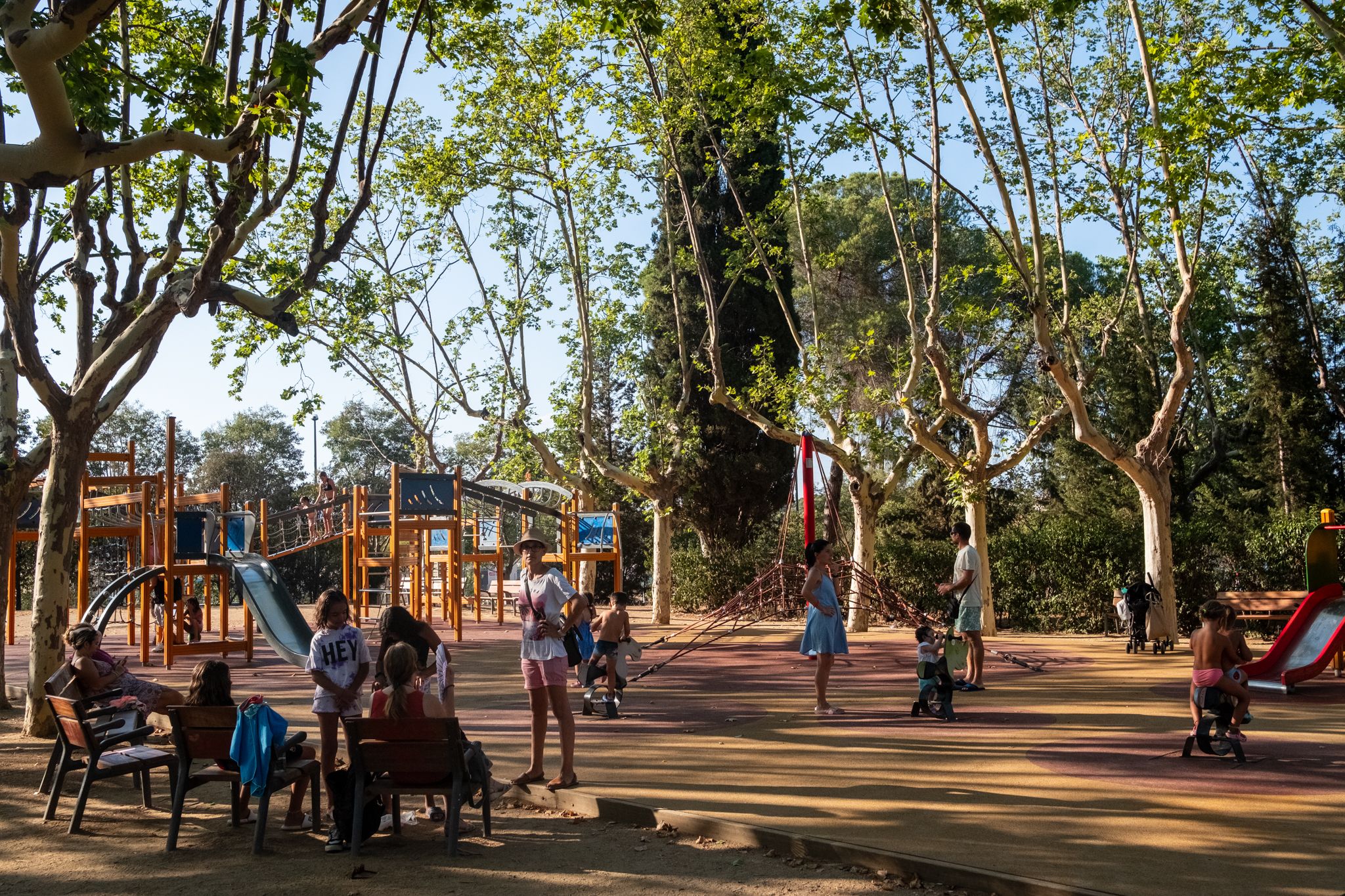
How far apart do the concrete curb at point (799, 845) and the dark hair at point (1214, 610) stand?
3897 millimetres

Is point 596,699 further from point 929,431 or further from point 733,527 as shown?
point 733,527

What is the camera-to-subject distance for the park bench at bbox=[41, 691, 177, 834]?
7270 millimetres

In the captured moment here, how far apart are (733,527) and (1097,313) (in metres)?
11.3


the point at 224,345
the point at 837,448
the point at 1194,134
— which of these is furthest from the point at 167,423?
the point at 1194,134

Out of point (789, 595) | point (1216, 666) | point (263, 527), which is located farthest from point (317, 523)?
point (1216, 666)

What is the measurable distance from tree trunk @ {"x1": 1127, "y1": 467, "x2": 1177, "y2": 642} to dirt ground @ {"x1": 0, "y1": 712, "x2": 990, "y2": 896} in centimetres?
1287

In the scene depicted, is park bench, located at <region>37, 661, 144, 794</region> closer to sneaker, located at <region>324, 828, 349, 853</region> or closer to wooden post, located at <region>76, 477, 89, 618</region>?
sneaker, located at <region>324, 828, 349, 853</region>

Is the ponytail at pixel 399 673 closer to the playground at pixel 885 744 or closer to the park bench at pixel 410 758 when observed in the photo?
the park bench at pixel 410 758

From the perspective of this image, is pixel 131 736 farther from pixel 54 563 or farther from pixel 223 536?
pixel 223 536

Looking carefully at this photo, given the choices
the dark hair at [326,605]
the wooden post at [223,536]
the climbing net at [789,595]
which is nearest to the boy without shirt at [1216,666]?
the dark hair at [326,605]

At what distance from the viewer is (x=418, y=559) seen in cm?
2152

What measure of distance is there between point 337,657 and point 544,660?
1.34m

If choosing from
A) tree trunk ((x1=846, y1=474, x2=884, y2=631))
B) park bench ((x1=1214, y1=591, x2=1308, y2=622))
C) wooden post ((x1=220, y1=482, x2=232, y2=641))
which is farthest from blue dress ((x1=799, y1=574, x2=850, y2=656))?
tree trunk ((x1=846, y1=474, x2=884, y2=631))

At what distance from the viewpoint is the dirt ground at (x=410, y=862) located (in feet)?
18.8
